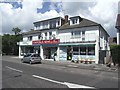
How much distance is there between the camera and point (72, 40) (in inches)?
1293

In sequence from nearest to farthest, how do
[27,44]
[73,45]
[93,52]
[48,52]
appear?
[93,52]
[73,45]
[48,52]
[27,44]

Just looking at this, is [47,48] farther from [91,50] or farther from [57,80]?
[57,80]

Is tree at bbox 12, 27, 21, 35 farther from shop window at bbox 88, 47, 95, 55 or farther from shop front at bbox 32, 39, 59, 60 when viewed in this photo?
shop window at bbox 88, 47, 95, 55

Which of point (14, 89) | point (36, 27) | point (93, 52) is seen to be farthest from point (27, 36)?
point (14, 89)

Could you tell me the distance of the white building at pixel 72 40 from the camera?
29484mm

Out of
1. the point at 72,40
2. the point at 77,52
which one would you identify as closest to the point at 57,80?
the point at 77,52

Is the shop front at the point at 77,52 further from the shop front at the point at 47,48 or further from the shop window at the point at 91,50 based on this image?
the shop front at the point at 47,48

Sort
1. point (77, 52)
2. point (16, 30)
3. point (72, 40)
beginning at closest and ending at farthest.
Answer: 1. point (77, 52)
2. point (72, 40)
3. point (16, 30)

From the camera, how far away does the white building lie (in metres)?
29.5

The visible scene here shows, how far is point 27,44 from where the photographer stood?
143 feet

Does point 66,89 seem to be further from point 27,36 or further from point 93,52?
point 27,36

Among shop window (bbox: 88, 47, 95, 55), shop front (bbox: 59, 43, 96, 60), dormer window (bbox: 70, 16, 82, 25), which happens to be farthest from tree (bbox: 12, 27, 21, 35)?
shop window (bbox: 88, 47, 95, 55)

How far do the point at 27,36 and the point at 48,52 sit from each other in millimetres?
9976

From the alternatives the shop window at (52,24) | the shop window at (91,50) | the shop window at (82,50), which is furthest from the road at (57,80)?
the shop window at (52,24)
